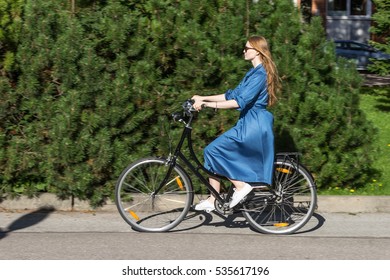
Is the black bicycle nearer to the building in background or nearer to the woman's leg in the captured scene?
the woman's leg

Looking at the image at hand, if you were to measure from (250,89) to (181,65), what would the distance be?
157cm

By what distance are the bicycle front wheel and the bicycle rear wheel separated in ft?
2.01

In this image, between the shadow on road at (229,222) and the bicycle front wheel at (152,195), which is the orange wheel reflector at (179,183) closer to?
the bicycle front wheel at (152,195)

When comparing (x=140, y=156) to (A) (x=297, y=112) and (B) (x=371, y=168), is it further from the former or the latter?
(B) (x=371, y=168)

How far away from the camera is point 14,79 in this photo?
842 centimetres

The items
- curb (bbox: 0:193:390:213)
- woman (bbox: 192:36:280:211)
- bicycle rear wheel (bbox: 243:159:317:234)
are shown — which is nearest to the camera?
woman (bbox: 192:36:280:211)

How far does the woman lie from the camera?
706 centimetres

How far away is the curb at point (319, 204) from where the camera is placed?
27.2 feet

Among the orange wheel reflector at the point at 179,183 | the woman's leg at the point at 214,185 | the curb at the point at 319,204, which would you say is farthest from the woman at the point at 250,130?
the curb at the point at 319,204

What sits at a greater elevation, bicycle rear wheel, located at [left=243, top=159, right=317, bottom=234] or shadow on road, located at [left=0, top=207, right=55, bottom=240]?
bicycle rear wheel, located at [left=243, top=159, right=317, bottom=234]

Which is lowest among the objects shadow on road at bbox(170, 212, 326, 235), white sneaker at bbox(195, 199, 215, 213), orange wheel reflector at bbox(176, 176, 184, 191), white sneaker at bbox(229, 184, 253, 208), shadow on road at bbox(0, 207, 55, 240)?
shadow on road at bbox(170, 212, 326, 235)

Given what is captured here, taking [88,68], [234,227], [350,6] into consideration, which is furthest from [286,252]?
[350,6]

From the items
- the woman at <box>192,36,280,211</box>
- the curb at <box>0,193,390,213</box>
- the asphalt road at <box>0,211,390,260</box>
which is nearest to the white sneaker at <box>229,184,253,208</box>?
the woman at <box>192,36,280,211</box>

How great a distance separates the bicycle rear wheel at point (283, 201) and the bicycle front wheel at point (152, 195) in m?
0.61
